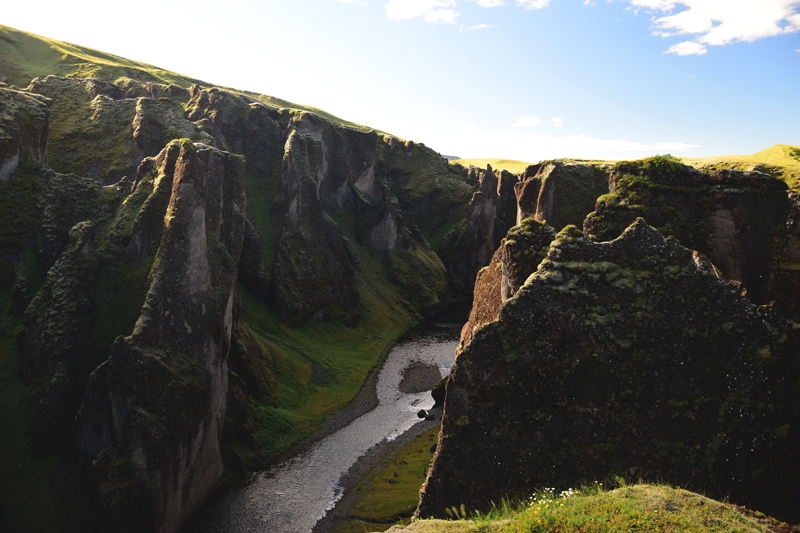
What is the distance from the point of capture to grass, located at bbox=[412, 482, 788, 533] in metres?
10.6

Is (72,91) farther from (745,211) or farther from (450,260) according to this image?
(450,260)

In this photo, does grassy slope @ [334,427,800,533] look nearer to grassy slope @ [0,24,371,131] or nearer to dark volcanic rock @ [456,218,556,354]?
dark volcanic rock @ [456,218,556,354]

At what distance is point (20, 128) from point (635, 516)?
51.1 meters

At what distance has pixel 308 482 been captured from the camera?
3853 centimetres

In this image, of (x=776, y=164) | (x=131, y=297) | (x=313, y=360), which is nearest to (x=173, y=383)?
(x=131, y=297)

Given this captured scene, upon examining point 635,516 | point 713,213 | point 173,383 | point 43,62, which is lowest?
point 173,383

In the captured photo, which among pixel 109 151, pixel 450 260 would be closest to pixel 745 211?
pixel 109 151

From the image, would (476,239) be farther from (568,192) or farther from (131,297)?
(131,297)

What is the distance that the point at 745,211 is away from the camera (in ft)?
74.1

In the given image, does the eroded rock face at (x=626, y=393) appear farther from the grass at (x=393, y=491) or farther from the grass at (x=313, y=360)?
the grass at (x=313, y=360)

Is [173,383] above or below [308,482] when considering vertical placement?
above

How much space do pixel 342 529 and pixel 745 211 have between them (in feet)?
102

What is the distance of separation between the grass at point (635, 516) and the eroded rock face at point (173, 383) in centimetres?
2396

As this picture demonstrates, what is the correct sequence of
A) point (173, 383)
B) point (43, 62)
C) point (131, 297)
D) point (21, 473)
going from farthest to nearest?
point (43, 62)
point (131, 297)
point (173, 383)
point (21, 473)
